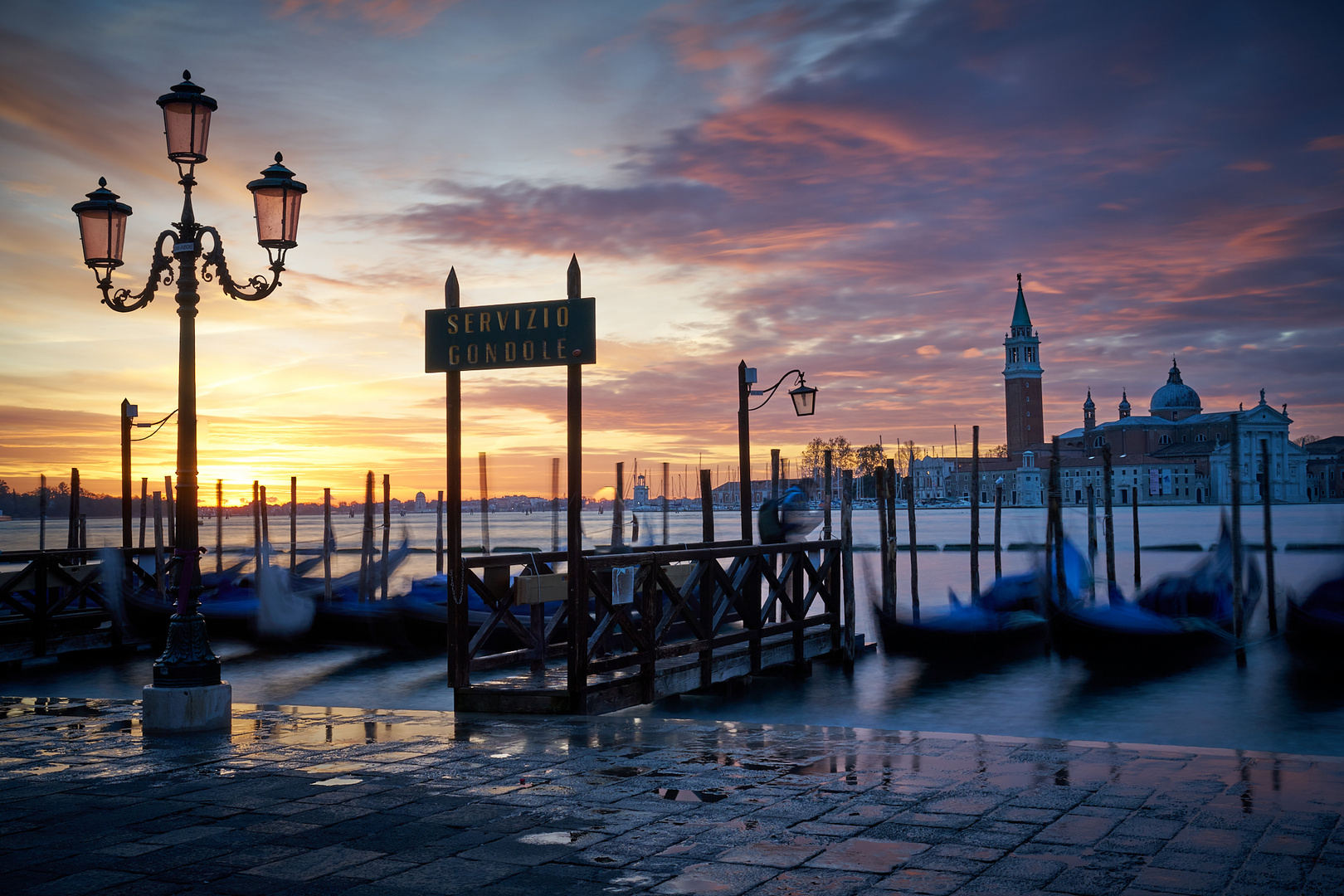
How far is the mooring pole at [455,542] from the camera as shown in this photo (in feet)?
27.5

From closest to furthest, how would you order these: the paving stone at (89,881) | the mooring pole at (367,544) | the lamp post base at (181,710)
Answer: the paving stone at (89,881) < the lamp post base at (181,710) < the mooring pole at (367,544)

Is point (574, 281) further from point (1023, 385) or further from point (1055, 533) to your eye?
point (1023, 385)

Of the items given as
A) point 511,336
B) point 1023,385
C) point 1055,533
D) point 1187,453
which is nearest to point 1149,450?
point 1187,453

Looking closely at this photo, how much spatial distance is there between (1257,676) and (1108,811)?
1297cm

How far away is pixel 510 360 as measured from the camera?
822 cm

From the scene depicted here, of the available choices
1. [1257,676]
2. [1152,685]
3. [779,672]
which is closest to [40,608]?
[779,672]

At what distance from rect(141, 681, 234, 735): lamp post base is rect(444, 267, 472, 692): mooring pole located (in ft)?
5.37

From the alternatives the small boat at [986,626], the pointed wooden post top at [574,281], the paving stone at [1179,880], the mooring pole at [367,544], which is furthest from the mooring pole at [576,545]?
the mooring pole at [367,544]

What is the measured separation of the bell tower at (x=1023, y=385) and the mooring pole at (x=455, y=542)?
133990mm

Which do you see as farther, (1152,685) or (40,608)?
(1152,685)

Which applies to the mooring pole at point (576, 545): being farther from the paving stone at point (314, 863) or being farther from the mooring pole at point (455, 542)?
the paving stone at point (314, 863)

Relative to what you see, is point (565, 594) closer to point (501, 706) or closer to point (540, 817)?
point (501, 706)

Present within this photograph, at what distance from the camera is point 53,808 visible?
16.8 feet

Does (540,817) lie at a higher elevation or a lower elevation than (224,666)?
higher
